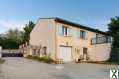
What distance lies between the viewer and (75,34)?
37.7m

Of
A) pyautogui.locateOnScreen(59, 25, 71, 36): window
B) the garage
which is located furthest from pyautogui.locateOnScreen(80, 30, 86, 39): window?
the garage

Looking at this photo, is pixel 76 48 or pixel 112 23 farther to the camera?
pixel 112 23

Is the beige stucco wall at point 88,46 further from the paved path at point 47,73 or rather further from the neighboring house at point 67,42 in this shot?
the paved path at point 47,73

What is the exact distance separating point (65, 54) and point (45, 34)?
362 centimetres

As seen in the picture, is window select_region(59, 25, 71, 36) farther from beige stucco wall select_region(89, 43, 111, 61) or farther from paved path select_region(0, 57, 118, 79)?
paved path select_region(0, 57, 118, 79)

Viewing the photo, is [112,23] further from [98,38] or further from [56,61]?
[56,61]

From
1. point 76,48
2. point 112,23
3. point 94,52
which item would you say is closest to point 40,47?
point 76,48

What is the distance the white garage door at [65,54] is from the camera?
114ft

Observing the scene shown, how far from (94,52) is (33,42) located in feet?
29.0

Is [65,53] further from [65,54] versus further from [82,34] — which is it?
[82,34]

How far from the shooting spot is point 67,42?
36.0 metres

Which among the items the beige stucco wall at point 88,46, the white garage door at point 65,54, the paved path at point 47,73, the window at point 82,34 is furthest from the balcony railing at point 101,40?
the paved path at point 47,73

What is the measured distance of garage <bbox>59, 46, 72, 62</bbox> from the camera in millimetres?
34812

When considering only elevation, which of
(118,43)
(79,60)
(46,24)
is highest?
(46,24)
